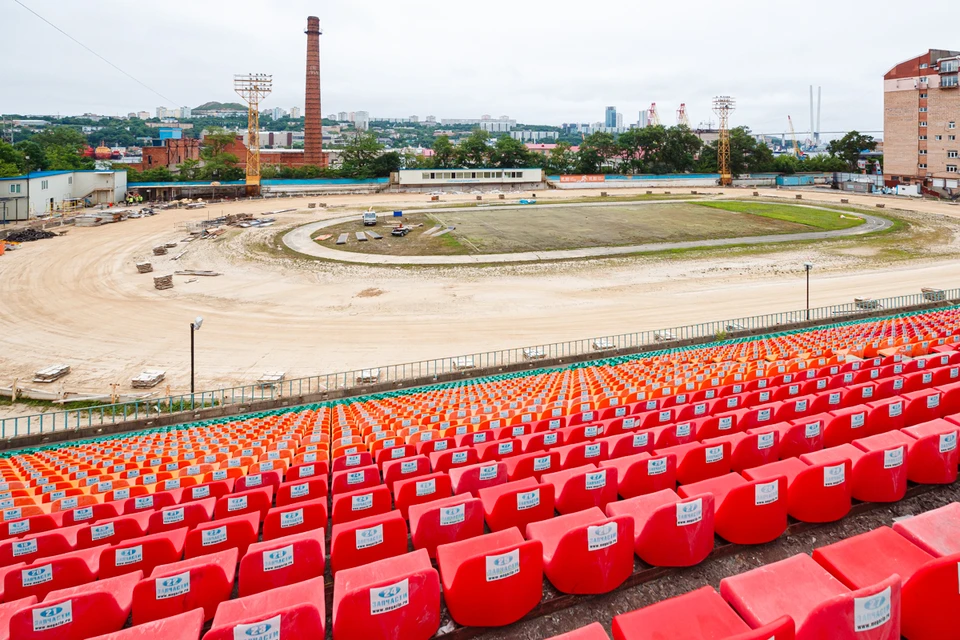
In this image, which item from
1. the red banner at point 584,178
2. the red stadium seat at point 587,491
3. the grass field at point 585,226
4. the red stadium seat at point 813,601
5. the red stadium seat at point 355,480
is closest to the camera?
the red stadium seat at point 813,601

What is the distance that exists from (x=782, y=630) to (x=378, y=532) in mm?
3199

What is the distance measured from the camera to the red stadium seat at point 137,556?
5348 millimetres

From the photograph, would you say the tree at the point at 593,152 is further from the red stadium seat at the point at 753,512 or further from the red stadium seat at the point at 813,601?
the red stadium seat at the point at 813,601

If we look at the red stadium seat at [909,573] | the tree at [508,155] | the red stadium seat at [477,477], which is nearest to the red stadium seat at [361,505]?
the red stadium seat at [477,477]

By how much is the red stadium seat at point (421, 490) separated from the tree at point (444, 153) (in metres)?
113

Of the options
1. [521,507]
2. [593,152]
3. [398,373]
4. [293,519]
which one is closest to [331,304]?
[398,373]

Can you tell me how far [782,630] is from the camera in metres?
2.81

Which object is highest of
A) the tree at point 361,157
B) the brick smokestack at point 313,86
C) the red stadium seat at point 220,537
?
the brick smokestack at point 313,86

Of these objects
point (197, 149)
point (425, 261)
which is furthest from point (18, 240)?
point (197, 149)

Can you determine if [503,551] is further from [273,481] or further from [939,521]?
[273,481]

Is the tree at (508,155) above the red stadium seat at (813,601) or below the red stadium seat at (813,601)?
above

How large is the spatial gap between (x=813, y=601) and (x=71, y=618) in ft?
16.0

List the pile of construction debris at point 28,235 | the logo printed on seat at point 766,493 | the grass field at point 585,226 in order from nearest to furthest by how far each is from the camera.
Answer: the logo printed on seat at point 766,493 < the grass field at point 585,226 < the pile of construction debris at point 28,235

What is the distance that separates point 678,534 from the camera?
4.59 m
